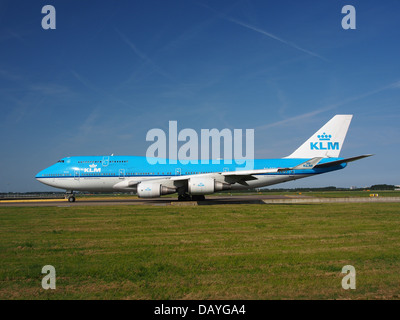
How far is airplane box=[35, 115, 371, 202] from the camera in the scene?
97.1ft

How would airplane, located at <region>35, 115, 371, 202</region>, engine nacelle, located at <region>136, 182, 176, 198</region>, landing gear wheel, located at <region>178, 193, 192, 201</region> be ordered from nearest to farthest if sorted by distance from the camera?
engine nacelle, located at <region>136, 182, 176, 198</region> → landing gear wheel, located at <region>178, 193, 192, 201</region> → airplane, located at <region>35, 115, 371, 202</region>

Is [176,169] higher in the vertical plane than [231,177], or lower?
higher

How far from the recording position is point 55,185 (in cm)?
3188

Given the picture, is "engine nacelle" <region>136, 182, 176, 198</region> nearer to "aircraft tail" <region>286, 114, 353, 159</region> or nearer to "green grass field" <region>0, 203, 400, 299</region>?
"green grass field" <region>0, 203, 400, 299</region>

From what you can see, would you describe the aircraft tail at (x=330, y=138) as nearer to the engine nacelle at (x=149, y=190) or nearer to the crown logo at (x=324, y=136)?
the crown logo at (x=324, y=136)

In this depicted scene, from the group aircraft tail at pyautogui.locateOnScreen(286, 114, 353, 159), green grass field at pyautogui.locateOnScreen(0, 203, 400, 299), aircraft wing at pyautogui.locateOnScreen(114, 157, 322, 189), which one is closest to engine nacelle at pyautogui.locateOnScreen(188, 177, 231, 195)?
aircraft wing at pyautogui.locateOnScreen(114, 157, 322, 189)

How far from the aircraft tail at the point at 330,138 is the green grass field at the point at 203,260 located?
19.6m

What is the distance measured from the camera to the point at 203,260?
741 cm

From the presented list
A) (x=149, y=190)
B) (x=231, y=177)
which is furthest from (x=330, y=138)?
(x=149, y=190)

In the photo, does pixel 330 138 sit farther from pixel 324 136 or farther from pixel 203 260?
pixel 203 260

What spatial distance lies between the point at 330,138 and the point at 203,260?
91.8 ft

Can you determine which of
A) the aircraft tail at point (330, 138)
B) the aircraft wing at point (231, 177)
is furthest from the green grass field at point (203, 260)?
the aircraft tail at point (330, 138)
